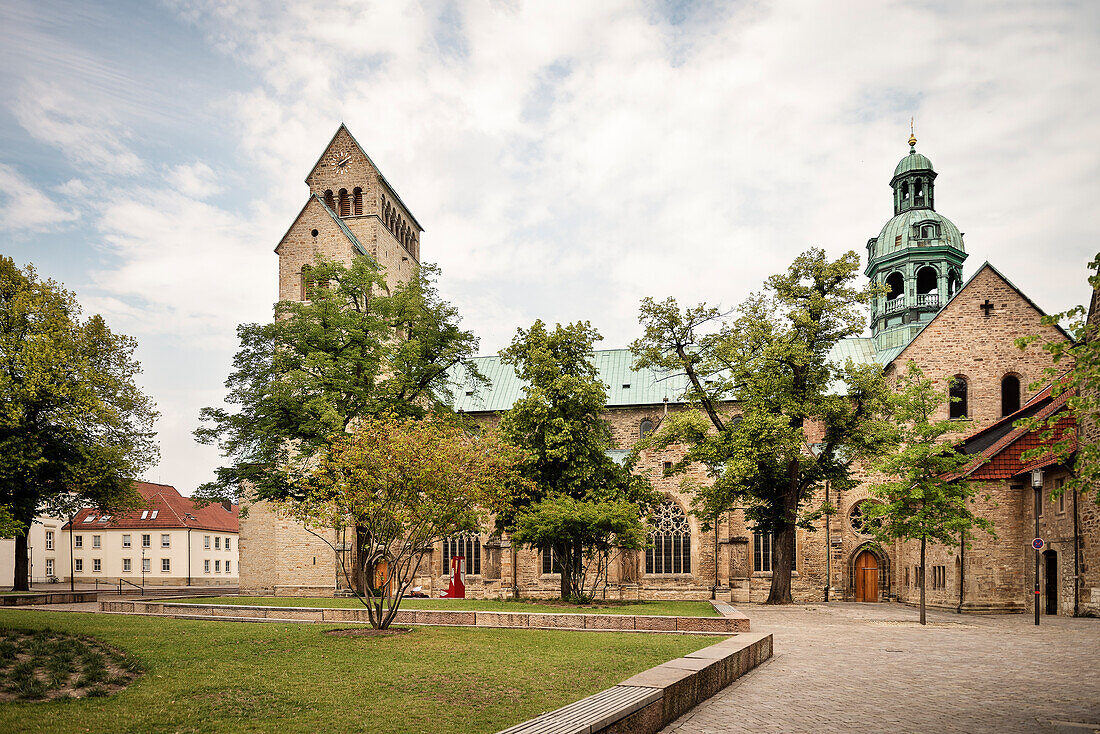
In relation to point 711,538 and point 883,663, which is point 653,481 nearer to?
point 711,538

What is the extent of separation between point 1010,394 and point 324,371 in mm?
31545

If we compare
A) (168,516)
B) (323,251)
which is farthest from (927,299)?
(168,516)

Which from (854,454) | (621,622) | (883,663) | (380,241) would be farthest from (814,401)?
(380,241)

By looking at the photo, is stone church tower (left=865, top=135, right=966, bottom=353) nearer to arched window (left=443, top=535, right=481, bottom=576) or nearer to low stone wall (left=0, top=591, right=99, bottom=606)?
arched window (left=443, top=535, right=481, bottom=576)

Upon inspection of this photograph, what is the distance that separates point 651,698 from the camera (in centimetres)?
834

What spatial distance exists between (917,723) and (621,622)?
10334mm

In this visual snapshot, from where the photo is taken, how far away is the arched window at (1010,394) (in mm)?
38156

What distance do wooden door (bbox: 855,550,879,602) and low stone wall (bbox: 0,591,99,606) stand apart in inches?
1343

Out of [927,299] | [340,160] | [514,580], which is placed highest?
[340,160]

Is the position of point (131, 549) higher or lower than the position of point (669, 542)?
lower

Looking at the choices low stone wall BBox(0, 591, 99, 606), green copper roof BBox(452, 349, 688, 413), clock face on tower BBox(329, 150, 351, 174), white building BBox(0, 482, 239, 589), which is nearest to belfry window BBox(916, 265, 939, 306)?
green copper roof BBox(452, 349, 688, 413)

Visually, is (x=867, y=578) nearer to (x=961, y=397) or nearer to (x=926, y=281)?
(x=961, y=397)

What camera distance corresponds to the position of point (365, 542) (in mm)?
23203

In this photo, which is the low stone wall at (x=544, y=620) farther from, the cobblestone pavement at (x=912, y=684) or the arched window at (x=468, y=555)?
the arched window at (x=468, y=555)
